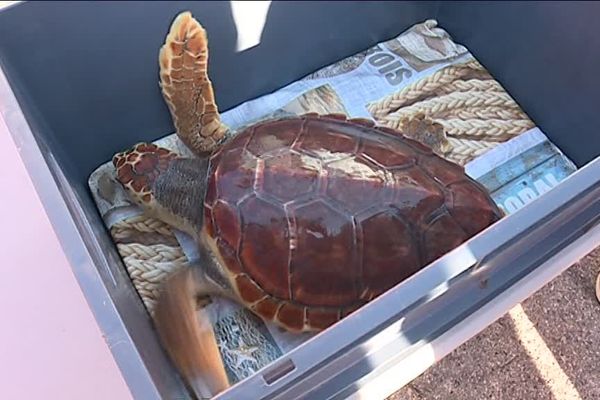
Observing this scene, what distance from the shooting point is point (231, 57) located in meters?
1.11

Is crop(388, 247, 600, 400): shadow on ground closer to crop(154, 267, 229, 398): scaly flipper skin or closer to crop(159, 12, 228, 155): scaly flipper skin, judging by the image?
crop(154, 267, 229, 398): scaly flipper skin

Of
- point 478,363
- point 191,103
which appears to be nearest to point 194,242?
point 191,103

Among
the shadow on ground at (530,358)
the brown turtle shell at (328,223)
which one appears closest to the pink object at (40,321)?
the brown turtle shell at (328,223)

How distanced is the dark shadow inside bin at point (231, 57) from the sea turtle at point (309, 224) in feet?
0.40

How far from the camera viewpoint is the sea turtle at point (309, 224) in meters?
0.82

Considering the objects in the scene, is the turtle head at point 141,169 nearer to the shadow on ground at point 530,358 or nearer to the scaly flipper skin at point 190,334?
the scaly flipper skin at point 190,334

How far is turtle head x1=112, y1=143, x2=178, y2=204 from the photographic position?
3.10 ft

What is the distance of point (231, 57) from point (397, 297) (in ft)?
2.10

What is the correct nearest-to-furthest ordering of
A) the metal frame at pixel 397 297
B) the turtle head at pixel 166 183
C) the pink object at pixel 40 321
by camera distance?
the metal frame at pixel 397 297
the pink object at pixel 40 321
the turtle head at pixel 166 183

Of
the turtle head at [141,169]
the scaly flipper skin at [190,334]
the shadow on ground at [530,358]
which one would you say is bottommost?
the shadow on ground at [530,358]

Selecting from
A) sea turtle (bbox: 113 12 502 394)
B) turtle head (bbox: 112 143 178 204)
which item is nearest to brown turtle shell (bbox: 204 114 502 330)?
sea turtle (bbox: 113 12 502 394)

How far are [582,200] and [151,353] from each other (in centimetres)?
44

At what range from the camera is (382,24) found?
3.92ft

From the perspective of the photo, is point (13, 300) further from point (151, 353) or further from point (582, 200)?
point (582, 200)
